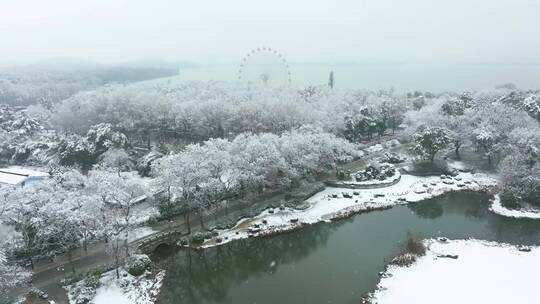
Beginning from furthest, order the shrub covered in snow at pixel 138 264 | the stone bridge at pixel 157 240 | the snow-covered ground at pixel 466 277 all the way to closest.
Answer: the stone bridge at pixel 157 240 → the shrub covered in snow at pixel 138 264 → the snow-covered ground at pixel 466 277

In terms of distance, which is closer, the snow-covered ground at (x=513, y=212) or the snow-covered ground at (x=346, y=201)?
the snow-covered ground at (x=346, y=201)

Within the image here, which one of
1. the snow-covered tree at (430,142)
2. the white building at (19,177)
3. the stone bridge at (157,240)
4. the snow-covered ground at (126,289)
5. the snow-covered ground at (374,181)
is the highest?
the snow-covered tree at (430,142)

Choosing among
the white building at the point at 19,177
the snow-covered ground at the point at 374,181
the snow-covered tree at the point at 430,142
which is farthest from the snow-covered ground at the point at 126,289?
the snow-covered tree at the point at 430,142

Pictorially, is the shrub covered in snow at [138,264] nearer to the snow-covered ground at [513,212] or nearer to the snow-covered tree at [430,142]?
the snow-covered ground at [513,212]

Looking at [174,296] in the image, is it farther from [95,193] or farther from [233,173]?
[233,173]

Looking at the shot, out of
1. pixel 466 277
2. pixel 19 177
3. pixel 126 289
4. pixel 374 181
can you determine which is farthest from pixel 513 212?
pixel 19 177

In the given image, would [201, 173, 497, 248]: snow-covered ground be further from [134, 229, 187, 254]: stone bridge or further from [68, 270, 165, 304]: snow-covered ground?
[68, 270, 165, 304]: snow-covered ground
